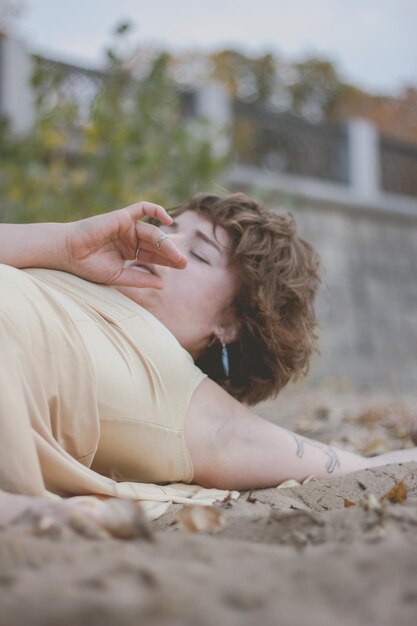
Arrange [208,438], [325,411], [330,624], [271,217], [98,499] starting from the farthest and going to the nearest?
1. [325,411]
2. [271,217]
3. [208,438]
4. [98,499]
5. [330,624]

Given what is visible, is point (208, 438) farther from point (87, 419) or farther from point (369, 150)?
point (369, 150)

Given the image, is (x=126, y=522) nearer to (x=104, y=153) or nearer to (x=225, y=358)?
(x=225, y=358)

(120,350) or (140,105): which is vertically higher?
(140,105)

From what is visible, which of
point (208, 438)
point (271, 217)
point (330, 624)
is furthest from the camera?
point (271, 217)

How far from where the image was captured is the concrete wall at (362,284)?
9.16m

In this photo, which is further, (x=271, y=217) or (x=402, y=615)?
(x=271, y=217)

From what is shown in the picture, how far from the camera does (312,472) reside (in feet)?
8.38

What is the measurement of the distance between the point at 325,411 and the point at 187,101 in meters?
5.32

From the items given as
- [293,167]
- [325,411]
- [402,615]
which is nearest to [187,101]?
[293,167]

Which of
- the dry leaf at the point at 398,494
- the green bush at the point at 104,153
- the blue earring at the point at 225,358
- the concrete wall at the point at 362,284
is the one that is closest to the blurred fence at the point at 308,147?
the concrete wall at the point at 362,284

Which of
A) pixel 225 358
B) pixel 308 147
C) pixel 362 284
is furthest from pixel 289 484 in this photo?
pixel 308 147

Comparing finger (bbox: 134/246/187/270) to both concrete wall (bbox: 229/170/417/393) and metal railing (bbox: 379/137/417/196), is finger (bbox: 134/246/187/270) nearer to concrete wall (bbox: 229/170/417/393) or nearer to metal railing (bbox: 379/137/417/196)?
concrete wall (bbox: 229/170/417/393)

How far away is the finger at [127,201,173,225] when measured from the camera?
2312mm

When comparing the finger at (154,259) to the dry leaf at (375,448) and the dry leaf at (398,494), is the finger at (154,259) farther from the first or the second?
the dry leaf at (375,448)
